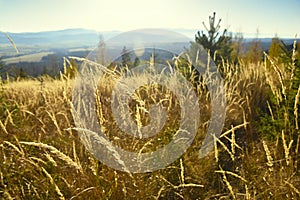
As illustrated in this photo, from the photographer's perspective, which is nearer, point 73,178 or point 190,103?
point 73,178

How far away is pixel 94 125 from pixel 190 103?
1.24m

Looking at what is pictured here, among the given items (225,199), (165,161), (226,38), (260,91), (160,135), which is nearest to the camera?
(225,199)

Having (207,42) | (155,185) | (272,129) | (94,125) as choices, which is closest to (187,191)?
(155,185)

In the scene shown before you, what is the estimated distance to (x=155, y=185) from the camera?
1.96m

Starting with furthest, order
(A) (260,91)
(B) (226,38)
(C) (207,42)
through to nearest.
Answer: (B) (226,38), (C) (207,42), (A) (260,91)

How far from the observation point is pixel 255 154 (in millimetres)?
2535

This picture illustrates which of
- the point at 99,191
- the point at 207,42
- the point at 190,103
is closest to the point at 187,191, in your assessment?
the point at 99,191

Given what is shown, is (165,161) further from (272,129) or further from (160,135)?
(272,129)

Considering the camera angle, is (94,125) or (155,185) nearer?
(155,185)

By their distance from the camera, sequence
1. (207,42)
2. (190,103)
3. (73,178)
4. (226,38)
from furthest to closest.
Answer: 1. (226,38)
2. (207,42)
3. (190,103)
4. (73,178)

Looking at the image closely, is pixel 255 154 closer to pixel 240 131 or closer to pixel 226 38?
pixel 240 131

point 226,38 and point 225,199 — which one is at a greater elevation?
point 226,38

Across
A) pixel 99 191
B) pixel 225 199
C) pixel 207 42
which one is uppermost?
pixel 207 42

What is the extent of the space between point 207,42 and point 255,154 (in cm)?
396
